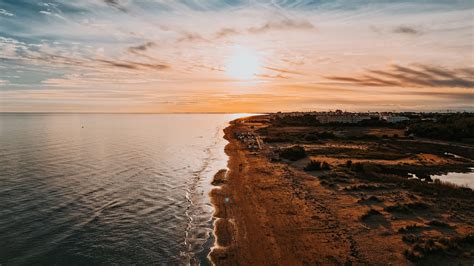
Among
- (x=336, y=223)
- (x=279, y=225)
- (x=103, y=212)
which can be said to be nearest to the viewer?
(x=336, y=223)

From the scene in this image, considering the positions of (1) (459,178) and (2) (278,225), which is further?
(1) (459,178)

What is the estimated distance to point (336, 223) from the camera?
18.1 meters

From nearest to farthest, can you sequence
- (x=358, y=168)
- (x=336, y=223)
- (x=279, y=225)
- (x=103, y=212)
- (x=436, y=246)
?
1. (x=436, y=246)
2. (x=336, y=223)
3. (x=279, y=225)
4. (x=103, y=212)
5. (x=358, y=168)

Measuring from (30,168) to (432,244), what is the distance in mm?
37472

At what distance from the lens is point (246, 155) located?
153 ft

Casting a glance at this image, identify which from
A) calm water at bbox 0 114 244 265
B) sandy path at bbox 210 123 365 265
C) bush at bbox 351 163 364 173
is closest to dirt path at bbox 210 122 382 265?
sandy path at bbox 210 123 365 265

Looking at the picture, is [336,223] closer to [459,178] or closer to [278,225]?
[278,225]

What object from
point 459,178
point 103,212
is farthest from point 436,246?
point 459,178

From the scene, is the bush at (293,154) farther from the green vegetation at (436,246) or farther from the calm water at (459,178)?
the green vegetation at (436,246)

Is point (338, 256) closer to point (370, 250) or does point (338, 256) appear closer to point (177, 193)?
point (370, 250)

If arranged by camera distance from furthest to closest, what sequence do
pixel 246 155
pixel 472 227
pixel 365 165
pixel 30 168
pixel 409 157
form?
1. pixel 246 155
2. pixel 409 157
3. pixel 30 168
4. pixel 365 165
5. pixel 472 227

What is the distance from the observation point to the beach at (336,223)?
1427 centimetres

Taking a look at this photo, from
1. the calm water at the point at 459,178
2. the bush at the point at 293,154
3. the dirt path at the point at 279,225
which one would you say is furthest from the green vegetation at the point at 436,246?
the bush at the point at 293,154

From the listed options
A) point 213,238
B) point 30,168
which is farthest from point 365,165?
point 30,168
